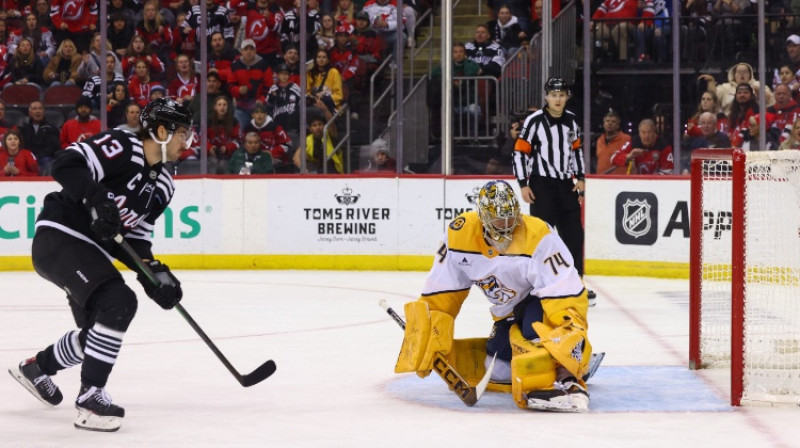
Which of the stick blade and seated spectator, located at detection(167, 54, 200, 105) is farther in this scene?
seated spectator, located at detection(167, 54, 200, 105)

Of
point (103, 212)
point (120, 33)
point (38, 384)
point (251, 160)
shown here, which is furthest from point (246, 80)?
point (103, 212)

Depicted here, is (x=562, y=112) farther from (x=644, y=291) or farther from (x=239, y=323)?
(x=239, y=323)

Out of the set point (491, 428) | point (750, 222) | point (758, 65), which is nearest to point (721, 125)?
point (758, 65)

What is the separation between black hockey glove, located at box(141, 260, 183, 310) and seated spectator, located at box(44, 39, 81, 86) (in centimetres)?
702

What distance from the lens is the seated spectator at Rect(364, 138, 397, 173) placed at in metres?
10.1

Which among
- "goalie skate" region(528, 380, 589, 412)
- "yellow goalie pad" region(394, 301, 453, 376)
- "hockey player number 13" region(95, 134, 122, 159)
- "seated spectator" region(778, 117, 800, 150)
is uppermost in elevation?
"seated spectator" region(778, 117, 800, 150)

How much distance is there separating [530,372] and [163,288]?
4.00ft

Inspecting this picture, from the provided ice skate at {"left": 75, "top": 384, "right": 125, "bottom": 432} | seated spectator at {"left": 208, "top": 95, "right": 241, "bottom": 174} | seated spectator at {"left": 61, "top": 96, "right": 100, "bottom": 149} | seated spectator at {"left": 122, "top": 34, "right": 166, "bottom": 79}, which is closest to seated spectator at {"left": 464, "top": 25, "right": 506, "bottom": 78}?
seated spectator at {"left": 208, "top": 95, "right": 241, "bottom": 174}

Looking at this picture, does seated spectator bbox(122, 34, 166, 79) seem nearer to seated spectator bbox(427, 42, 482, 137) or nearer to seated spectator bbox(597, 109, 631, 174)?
seated spectator bbox(427, 42, 482, 137)

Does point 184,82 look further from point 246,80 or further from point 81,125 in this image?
point 81,125

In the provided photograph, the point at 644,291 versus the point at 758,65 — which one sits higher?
the point at 758,65

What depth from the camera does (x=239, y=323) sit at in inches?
272

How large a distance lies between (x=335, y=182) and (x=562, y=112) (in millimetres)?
2923

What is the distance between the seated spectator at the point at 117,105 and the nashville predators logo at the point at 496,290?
6.20 m
